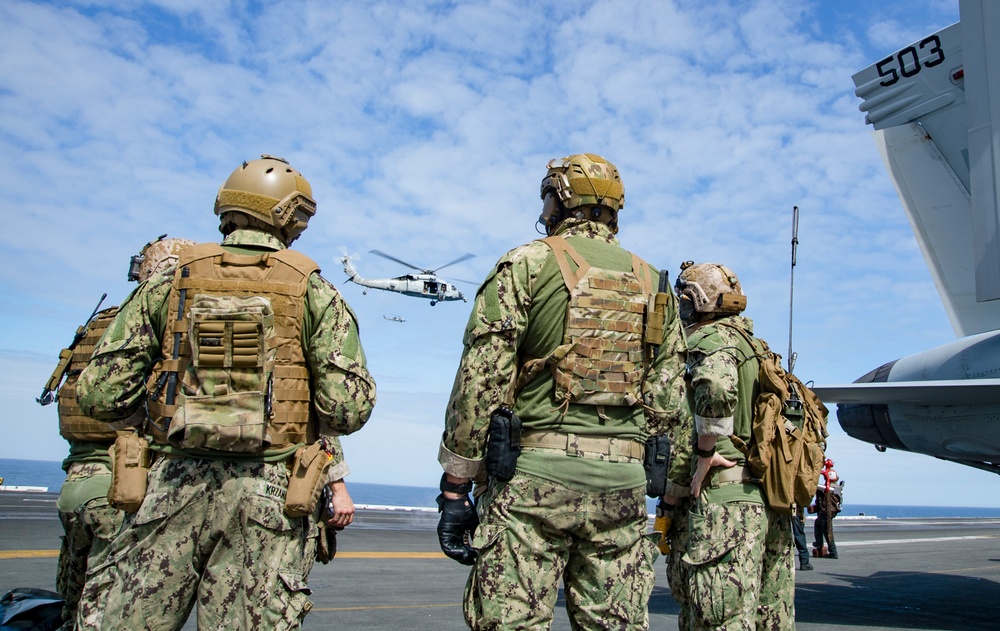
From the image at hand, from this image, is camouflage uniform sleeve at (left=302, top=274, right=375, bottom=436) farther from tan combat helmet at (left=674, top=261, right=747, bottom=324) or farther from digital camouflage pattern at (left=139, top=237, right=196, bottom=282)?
tan combat helmet at (left=674, top=261, right=747, bottom=324)

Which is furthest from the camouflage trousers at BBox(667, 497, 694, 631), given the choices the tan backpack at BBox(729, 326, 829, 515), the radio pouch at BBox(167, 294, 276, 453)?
the radio pouch at BBox(167, 294, 276, 453)

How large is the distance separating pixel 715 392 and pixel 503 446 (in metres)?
1.88

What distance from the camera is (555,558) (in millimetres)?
3426

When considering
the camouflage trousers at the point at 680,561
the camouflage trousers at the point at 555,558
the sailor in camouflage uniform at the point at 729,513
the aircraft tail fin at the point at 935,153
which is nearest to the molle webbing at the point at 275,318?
the camouflage trousers at the point at 555,558

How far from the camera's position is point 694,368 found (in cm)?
504

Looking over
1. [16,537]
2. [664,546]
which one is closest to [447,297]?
[16,537]

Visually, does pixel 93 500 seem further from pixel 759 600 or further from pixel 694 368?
pixel 759 600

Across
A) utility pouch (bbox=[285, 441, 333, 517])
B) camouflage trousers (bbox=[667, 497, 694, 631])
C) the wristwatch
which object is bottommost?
camouflage trousers (bbox=[667, 497, 694, 631])

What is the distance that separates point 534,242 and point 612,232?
496mm

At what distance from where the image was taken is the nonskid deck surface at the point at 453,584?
297 inches

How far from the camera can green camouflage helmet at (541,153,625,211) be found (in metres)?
3.97

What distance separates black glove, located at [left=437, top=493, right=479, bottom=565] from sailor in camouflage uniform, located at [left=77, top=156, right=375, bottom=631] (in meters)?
0.49

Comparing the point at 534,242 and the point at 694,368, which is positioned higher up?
the point at 534,242

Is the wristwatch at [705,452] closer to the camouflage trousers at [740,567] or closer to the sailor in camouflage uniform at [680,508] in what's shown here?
the sailor in camouflage uniform at [680,508]
